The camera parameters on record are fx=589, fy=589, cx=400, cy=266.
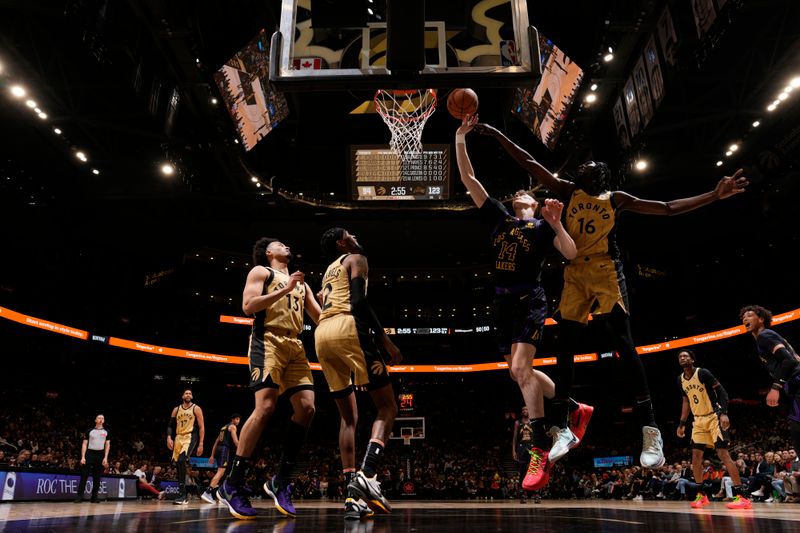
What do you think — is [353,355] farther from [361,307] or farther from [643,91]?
[643,91]

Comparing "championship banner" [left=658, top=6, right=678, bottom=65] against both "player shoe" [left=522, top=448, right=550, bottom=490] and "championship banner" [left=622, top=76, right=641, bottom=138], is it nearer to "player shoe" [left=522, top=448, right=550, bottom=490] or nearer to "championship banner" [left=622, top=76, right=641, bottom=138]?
"championship banner" [left=622, top=76, right=641, bottom=138]

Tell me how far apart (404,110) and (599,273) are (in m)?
7.74

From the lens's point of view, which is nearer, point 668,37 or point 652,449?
point 652,449

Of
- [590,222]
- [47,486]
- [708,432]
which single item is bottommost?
[47,486]

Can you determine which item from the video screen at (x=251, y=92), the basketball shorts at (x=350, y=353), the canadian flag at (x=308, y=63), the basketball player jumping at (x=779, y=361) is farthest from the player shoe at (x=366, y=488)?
the video screen at (x=251, y=92)

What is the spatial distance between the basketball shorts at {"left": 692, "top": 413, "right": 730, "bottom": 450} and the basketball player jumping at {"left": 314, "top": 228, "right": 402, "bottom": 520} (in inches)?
229

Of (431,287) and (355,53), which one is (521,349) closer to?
(355,53)

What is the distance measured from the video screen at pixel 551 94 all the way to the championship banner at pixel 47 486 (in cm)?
1107

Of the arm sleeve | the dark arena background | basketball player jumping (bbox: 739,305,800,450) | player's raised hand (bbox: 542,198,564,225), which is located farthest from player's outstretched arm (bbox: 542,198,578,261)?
basketball player jumping (bbox: 739,305,800,450)

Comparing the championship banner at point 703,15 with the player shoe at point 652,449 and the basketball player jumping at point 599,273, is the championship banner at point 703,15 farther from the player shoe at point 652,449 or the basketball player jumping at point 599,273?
the player shoe at point 652,449

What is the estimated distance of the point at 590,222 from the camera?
4281 mm

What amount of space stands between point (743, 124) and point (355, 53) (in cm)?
1201

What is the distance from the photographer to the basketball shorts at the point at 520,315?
14.0ft

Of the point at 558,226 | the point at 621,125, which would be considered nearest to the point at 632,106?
the point at 621,125
